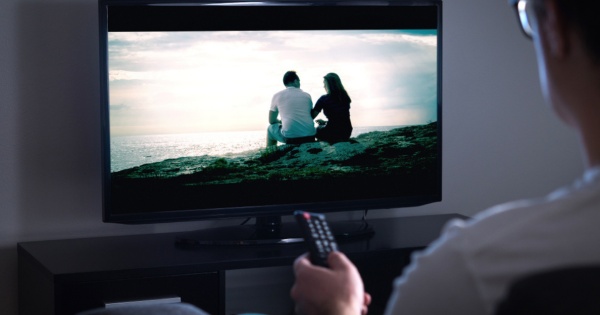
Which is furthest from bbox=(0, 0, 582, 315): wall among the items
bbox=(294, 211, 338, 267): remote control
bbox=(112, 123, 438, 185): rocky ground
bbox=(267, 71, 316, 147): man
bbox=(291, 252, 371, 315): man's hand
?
bbox=(291, 252, 371, 315): man's hand

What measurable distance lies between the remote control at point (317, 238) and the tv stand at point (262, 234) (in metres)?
1.45

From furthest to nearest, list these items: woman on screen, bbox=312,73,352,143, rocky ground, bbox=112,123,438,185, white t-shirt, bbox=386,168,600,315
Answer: woman on screen, bbox=312,73,352,143 → rocky ground, bbox=112,123,438,185 → white t-shirt, bbox=386,168,600,315

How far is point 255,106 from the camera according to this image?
3.36 m

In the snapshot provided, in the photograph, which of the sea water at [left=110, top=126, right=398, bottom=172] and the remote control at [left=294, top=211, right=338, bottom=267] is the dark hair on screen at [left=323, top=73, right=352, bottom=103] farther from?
the remote control at [left=294, top=211, right=338, bottom=267]

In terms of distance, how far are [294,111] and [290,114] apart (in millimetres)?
20

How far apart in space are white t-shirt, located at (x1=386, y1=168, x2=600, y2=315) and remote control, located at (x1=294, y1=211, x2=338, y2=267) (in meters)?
0.61

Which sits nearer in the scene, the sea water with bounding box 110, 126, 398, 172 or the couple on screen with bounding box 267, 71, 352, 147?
the sea water with bounding box 110, 126, 398, 172

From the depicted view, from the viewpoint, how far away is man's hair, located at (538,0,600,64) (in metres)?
0.90

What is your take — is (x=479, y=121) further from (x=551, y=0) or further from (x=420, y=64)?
(x=551, y=0)

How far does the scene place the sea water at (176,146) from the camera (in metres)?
3.20

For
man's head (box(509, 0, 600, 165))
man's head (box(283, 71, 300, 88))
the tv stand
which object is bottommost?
the tv stand

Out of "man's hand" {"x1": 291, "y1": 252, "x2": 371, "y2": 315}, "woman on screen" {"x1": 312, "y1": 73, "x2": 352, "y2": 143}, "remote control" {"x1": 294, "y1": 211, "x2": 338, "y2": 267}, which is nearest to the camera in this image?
"man's hand" {"x1": 291, "y1": 252, "x2": 371, "y2": 315}

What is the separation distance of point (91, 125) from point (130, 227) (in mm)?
438

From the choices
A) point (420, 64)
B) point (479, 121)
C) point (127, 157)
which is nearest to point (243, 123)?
point (127, 157)
